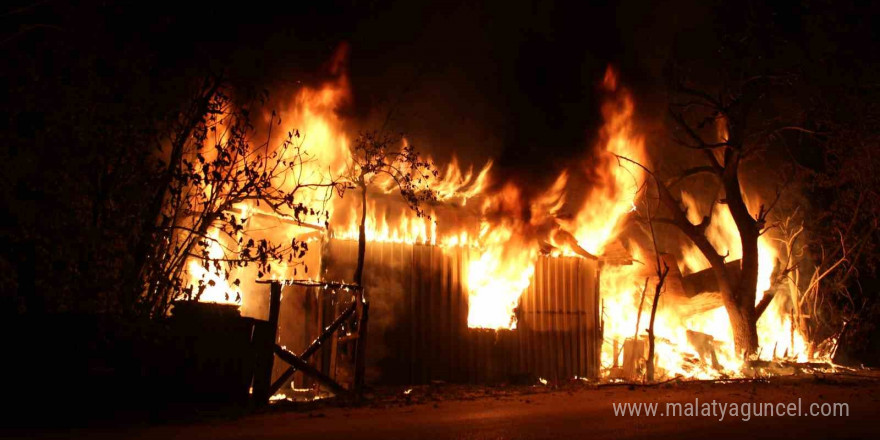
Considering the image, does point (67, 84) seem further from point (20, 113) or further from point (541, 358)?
point (541, 358)

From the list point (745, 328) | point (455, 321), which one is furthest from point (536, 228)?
point (745, 328)

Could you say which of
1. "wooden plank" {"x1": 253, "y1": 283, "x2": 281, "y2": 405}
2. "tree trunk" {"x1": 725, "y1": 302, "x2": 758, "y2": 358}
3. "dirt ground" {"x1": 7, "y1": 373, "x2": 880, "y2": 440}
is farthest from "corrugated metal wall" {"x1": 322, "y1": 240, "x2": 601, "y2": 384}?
"tree trunk" {"x1": 725, "y1": 302, "x2": 758, "y2": 358}

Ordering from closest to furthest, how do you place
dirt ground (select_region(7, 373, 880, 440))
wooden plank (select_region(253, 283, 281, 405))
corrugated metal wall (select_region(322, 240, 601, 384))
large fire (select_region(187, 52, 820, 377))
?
1. dirt ground (select_region(7, 373, 880, 440))
2. wooden plank (select_region(253, 283, 281, 405))
3. corrugated metal wall (select_region(322, 240, 601, 384))
4. large fire (select_region(187, 52, 820, 377))

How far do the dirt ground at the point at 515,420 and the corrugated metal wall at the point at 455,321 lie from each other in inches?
60.6

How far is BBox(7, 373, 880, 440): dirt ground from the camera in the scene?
321 inches

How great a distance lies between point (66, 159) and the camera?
10156 millimetres

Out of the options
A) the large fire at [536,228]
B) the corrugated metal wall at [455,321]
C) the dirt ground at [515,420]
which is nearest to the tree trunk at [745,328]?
the large fire at [536,228]

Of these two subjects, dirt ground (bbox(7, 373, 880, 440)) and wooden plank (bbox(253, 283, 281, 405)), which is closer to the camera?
dirt ground (bbox(7, 373, 880, 440))

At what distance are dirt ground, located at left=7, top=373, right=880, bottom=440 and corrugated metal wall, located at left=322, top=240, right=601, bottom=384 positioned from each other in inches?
60.6

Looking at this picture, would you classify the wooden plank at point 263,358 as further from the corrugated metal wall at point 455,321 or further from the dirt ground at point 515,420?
the corrugated metal wall at point 455,321

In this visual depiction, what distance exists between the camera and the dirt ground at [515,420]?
8.16 meters

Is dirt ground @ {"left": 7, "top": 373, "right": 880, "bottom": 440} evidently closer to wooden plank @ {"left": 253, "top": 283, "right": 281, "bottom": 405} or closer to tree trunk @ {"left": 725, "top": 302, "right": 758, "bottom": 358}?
wooden plank @ {"left": 253, "top": 283, "right": 281, "bottom": 405}

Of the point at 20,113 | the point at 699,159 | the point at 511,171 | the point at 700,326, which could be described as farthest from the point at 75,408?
the point at 699,159

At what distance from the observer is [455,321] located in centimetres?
1612
